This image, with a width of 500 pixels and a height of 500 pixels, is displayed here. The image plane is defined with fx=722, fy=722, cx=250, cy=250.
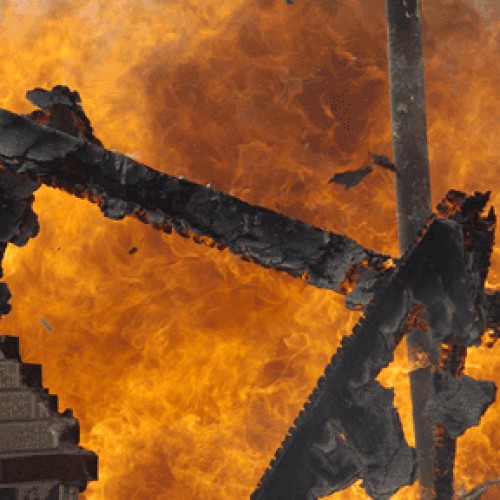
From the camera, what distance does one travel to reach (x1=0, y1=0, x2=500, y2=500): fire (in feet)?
30.7

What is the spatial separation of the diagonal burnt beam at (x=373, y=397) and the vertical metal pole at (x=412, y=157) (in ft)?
10.5

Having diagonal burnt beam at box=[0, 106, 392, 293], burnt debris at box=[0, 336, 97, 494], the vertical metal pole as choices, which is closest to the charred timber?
diagonal burnt beam at box=[0, 106, 392, 293]

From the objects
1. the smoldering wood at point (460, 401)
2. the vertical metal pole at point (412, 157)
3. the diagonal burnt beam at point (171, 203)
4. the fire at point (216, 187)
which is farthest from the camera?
the fire at point (216, 187)

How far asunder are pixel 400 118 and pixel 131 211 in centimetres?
416

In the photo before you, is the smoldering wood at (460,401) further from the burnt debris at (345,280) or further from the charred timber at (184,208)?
the charred timber at (184,208)

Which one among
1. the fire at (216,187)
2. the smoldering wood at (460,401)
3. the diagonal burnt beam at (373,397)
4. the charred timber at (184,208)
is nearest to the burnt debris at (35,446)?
the diagonal burnt beam at (373,397)

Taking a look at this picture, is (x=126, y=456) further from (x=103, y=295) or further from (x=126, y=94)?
(x=126, y=94)

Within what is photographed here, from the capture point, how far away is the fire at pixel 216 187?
9367 mm

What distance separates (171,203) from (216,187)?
5213mm

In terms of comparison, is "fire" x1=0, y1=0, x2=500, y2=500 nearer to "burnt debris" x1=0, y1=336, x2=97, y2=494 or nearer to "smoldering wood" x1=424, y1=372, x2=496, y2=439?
"smoldering wood" x1=424, y1=372, x2=496, y2=439

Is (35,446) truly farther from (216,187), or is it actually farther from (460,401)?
(216,187)

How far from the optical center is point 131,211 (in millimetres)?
4465

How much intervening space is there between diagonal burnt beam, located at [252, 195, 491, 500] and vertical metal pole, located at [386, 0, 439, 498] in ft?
10.5

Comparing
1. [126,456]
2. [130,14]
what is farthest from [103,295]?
[130,14]
